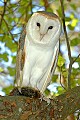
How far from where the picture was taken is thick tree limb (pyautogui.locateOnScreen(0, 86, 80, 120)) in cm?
194

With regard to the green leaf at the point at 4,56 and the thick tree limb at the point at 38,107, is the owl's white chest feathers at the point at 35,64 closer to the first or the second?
the thick tree limb at the point at 38,107

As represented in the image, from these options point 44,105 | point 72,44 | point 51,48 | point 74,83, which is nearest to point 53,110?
point 44,105

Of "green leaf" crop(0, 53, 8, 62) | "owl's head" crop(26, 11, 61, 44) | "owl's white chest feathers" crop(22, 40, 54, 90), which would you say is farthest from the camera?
"green leaf" crop(0, 53, 8, 62)

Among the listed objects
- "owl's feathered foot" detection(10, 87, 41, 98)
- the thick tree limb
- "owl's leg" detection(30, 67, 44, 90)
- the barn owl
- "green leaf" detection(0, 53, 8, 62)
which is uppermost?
"green leaf" detection(0, 53, 8, 62)

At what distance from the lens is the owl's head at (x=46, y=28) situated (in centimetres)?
221

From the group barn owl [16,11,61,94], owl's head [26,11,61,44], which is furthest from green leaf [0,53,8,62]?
owl's head [26,11,61,44]

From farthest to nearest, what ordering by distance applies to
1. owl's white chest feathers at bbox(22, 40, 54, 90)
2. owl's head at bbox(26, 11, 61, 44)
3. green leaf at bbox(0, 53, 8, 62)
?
green leaf at bbox(0, 53, 8, 62), owl's white chest feathers at bbox(22, 40, 54, 90), owl's head at bbox(26, 11, 61, 44)

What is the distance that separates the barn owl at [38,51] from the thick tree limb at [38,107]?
0.36m

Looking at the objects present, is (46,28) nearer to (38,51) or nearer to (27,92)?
(38,51)

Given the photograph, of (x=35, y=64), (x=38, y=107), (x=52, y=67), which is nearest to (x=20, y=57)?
(x=35, y=64)

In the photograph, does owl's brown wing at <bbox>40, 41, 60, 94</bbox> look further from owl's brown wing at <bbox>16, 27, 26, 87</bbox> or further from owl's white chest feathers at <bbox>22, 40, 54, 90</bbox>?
owl's brown wing at <bbox>16, 27, 26, 87</bbox>

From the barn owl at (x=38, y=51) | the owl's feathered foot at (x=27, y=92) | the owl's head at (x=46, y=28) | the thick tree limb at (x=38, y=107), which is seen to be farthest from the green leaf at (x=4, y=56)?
the thick tree limb at (x=38, y=107)

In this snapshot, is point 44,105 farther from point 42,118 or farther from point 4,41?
point 4,41

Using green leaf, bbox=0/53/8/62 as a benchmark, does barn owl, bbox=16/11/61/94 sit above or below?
below
